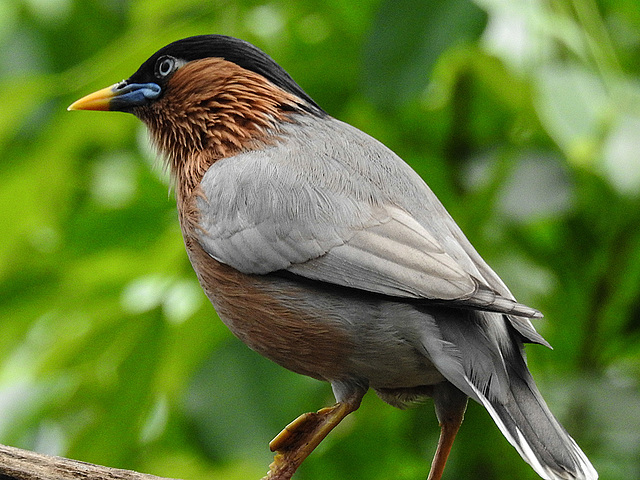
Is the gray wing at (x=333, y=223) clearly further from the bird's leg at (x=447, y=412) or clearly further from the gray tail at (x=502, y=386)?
the bird's leg at (x=447, y=412)

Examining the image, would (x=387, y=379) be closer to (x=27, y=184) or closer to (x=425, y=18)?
(x=425, y=18)

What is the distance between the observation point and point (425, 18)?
4.24m

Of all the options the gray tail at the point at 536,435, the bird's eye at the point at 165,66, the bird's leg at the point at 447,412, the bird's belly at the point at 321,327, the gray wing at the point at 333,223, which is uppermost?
the bird's eye at the point at 165,66

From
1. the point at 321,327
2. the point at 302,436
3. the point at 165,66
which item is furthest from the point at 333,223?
the point at 165,66

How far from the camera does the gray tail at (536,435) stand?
2.78 m

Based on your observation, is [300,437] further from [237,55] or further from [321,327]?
[237,55]

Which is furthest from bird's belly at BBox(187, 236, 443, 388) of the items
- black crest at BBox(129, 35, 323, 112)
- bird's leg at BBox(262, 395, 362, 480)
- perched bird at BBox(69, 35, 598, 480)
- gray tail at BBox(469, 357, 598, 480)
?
black crest at BBox(129, 35, 323, 112)

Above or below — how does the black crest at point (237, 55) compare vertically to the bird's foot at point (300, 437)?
above

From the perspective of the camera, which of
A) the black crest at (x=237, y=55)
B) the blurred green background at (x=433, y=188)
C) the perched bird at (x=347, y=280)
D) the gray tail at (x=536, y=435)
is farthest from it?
the blurred green background at (x=433, y=188)

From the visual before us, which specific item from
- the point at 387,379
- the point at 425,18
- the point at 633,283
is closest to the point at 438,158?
the point at 425,18

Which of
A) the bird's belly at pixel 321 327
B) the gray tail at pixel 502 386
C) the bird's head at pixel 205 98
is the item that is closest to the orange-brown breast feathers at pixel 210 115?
the bird's head at pixel 205 98

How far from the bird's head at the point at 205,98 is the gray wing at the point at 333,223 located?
0.62 ft

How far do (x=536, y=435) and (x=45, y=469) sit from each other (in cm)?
158

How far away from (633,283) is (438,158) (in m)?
1.22
